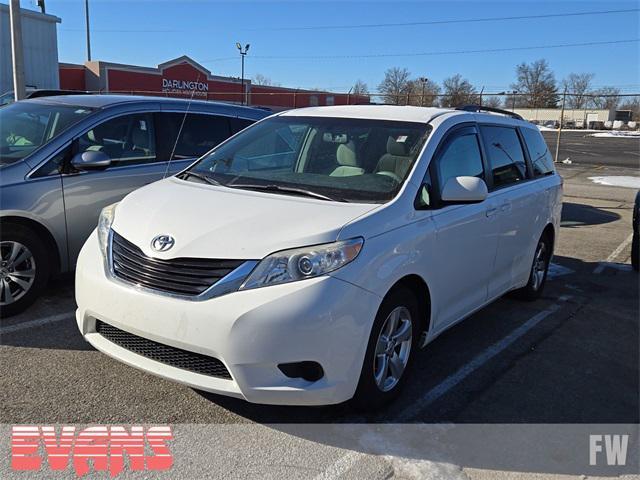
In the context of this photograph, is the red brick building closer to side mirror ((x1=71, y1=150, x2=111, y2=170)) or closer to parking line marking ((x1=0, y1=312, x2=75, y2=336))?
side mirror ((x1=71, y1=150, x2=111, y2=170))

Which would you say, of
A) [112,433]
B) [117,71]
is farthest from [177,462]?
[117,71]

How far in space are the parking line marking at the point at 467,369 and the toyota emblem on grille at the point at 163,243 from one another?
5.31 ft

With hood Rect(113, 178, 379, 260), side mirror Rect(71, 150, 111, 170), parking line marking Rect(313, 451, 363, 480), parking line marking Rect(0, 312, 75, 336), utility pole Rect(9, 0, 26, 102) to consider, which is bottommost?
parking line marking Rect(313, 451, 363, 480)

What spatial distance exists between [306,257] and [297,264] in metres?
0.06

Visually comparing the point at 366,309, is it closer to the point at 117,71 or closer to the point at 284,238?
the point at 284,238

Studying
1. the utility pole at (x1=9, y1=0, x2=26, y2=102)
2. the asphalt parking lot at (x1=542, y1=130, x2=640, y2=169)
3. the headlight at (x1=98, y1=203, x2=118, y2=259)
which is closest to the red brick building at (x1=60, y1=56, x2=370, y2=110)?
the asphalt parking lot at (x1=542, y1=130, x2=640, y2=169)

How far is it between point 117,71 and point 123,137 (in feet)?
110

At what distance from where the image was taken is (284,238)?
3.11 metres

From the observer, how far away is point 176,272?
3100 millimetres

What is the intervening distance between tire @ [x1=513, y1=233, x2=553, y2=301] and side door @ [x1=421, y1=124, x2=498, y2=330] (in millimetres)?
1328

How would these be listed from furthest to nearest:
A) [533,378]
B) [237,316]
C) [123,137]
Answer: [123,137]
[533,378]
[237,316]

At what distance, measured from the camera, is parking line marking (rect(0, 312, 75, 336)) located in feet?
14.5

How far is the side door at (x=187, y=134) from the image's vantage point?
5.86 m

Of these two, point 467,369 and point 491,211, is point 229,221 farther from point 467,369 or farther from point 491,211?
→ point 491,211
